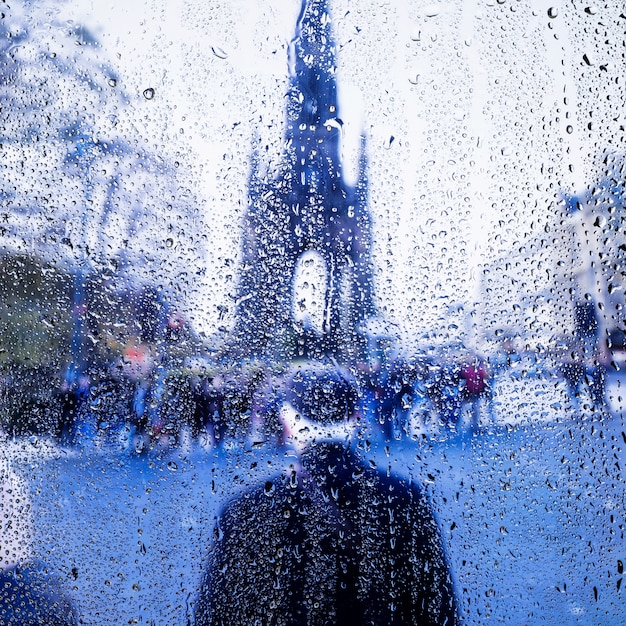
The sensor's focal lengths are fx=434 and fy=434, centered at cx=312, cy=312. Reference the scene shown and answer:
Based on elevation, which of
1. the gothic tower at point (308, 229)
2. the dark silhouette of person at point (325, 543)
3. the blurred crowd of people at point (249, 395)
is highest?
the gothic tower at point (308, 229)

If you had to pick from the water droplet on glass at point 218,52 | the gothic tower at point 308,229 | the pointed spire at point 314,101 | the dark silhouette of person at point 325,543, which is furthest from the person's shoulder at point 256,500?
the water droplet on glass at point 218,52

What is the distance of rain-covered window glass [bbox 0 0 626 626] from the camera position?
82 centimetres

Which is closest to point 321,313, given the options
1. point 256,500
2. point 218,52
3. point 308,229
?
point 308,229

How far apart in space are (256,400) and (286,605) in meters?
0.40

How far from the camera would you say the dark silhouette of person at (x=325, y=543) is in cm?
83

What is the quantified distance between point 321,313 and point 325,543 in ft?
1.45

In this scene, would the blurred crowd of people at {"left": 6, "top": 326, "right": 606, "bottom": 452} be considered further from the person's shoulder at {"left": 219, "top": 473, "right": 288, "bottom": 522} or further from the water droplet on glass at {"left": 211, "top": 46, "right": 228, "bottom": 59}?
the water droplet on glass at {"left": 211, "top": 46, "right": 228, "bottom": 59}

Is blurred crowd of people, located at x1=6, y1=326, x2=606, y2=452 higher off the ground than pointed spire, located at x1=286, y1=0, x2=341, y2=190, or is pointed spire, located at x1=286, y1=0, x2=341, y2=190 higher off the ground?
pointed spire, located at x1=286, y1=0, x2=341, y2=190

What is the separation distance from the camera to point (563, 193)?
2.67ft

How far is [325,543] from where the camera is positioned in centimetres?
83

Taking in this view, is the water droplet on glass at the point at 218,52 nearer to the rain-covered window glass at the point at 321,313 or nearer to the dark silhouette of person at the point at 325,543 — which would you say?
the rain-covered window glass at the point at 321,313

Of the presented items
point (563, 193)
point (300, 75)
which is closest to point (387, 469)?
point (563, 193)

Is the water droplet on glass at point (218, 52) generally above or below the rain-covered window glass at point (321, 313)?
above

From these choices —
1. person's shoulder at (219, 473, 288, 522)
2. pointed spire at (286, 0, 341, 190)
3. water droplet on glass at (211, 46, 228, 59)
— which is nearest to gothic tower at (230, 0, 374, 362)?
pointed spire at (286, 0, 341, 190)
